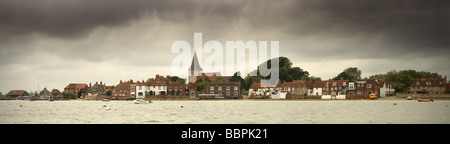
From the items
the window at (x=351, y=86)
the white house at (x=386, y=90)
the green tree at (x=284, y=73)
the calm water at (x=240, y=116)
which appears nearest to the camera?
the calm water at (x=240, y=116)

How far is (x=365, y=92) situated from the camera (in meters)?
115

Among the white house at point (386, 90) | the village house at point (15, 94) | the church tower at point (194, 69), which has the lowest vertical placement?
the village house at point (15, 94)

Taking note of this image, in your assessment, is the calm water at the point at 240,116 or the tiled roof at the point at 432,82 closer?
the calm water at the point at 240,116

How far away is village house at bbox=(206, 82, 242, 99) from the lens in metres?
120

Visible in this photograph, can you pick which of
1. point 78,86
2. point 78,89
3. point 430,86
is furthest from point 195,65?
point 430,86

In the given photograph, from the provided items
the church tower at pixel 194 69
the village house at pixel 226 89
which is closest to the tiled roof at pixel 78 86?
the church tower at pixel 194 69

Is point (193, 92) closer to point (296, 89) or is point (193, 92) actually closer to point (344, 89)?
point (296, 89)

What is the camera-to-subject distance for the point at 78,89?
5974 inches

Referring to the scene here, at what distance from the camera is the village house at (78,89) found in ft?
493

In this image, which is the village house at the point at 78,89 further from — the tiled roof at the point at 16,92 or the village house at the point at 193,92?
the village house at the point at 193,92

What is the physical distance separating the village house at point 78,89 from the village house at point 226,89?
183ft
